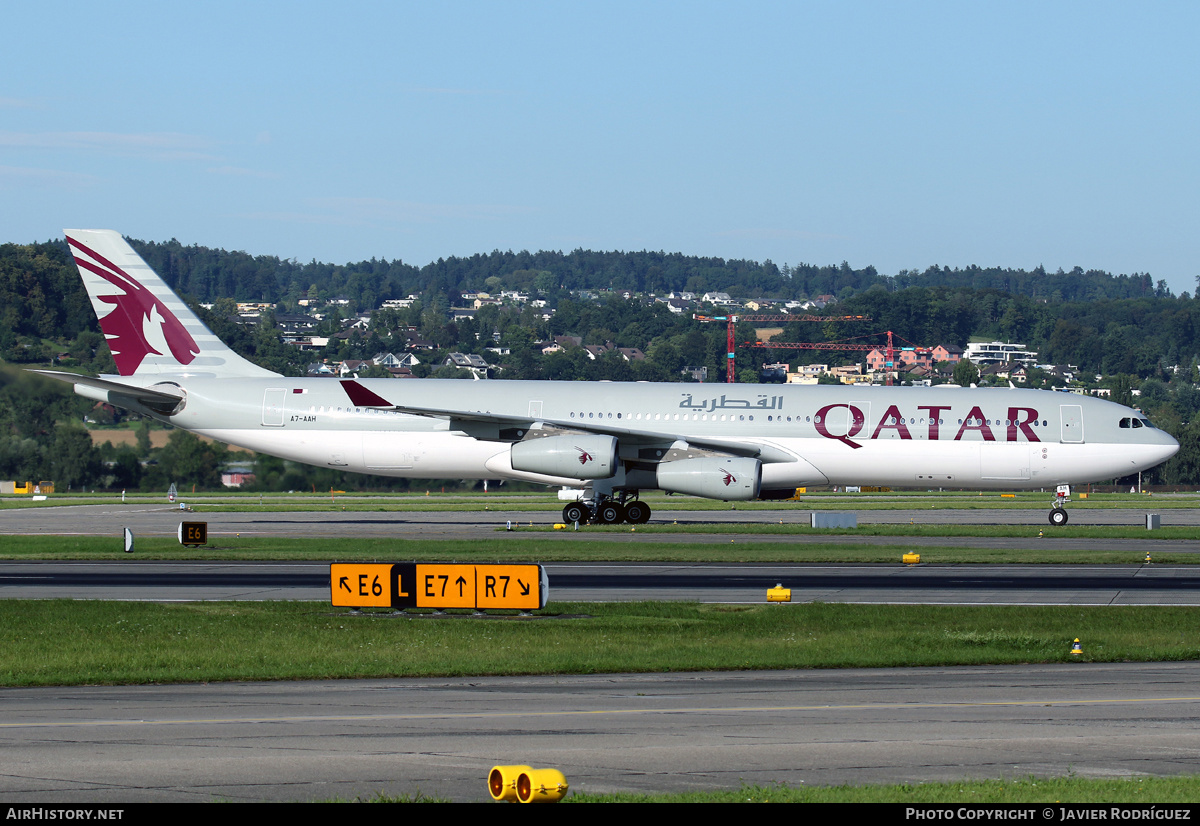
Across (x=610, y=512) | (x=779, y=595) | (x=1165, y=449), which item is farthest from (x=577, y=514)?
(x=779, y=595)

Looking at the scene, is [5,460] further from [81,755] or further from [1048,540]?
[81,755]

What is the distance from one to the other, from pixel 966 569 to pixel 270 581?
15556 millimetres

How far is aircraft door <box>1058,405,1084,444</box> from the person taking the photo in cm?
4194

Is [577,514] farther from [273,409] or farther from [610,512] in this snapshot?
[273,409]

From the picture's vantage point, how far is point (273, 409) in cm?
4416

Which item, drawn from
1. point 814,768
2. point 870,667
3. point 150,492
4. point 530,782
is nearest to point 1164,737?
point 814,768

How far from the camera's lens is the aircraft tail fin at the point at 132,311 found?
45156 mm

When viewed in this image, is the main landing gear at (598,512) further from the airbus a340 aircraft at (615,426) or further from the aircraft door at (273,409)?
the aircraft door at (273,409)

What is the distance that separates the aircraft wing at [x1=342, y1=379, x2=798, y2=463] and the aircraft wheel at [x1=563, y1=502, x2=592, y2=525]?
9.17ft

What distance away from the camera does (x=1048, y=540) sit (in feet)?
127

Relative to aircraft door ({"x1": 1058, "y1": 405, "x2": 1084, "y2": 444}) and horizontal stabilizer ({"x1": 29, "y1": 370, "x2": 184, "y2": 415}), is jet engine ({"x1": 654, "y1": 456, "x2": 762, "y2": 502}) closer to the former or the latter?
aircraft door ({"x1": 1058, "y1": 405, "x2": 1084, "y2": 444})

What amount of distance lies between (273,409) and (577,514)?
36.4 feet

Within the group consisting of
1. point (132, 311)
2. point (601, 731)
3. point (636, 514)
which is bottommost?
point (636, 514)

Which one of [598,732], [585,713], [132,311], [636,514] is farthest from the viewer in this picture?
[132,311]
